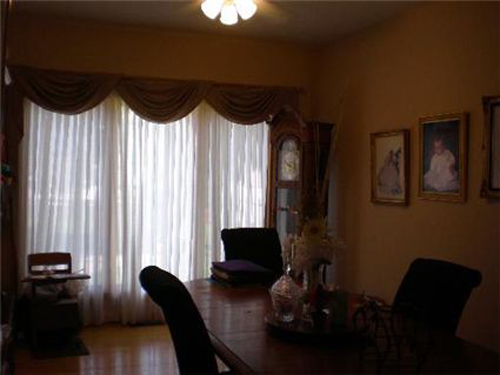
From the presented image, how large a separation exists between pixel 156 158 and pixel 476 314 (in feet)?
9.06

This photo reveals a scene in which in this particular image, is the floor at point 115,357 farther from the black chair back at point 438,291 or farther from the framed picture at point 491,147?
the framed picture at point 491,147

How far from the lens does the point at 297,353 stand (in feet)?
6.08

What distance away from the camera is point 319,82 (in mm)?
4930

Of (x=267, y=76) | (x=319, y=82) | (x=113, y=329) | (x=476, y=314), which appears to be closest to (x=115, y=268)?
(x=113, y=329)

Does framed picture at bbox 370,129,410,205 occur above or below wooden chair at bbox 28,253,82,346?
above

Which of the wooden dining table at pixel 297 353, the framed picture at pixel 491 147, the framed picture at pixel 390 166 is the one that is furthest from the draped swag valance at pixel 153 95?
the wooden dining table at pixel 297 353

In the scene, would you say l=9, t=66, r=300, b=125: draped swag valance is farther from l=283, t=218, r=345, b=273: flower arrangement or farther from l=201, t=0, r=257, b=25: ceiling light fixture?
l=283, t=218, r=345, b=273: flower arrangement

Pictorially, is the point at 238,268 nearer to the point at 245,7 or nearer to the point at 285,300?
the point at 285,300

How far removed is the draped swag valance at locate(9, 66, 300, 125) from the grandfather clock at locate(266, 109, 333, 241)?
24 cm

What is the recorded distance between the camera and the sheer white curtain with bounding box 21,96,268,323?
423 centimetres

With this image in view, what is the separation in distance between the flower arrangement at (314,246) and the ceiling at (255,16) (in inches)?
81.2

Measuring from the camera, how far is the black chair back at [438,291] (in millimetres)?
2219

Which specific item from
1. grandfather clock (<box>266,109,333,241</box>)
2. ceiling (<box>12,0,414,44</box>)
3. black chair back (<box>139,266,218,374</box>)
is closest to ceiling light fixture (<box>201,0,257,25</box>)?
ceiling (<box>12,0,414,44</box>)

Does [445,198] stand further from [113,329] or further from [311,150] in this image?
[113,329]
